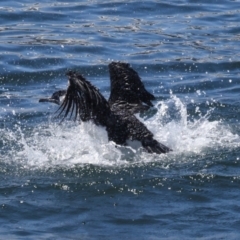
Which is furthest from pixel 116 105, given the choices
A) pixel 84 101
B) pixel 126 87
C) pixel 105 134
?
pixel 84 101

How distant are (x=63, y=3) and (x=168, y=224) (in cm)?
1083

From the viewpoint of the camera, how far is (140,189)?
934 centimetres

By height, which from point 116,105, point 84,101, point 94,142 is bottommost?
point 94,142

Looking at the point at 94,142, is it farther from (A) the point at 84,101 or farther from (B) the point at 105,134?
(A) the point at 84,101

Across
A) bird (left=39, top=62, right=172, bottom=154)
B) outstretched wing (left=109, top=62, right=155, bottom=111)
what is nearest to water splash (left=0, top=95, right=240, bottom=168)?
bird (left=39, top=62, right=172, bottom=154)

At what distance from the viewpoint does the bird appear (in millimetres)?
→ 9844

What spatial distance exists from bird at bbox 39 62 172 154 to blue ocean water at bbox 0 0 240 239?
15 cm

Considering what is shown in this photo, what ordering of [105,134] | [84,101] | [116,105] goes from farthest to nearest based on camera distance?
[116,105], [105,134], [84,101]

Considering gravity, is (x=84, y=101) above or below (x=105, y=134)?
above

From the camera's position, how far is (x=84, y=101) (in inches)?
391

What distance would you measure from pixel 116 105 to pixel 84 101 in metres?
0.93

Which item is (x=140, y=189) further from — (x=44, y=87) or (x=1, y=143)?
(x=44, y=87)

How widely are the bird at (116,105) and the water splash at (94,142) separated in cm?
12

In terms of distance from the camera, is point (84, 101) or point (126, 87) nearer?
point (84, 101)
